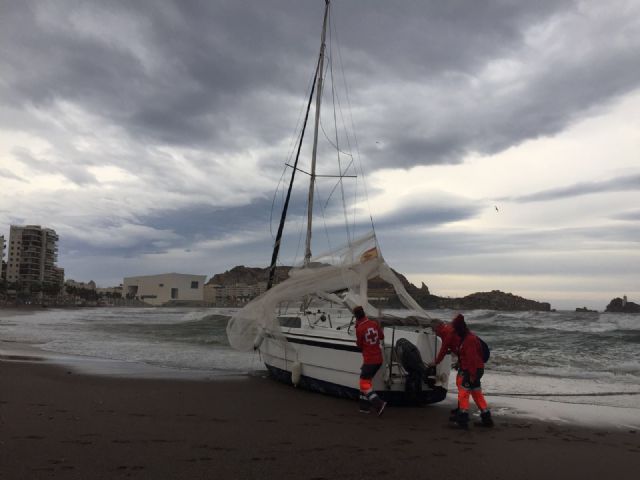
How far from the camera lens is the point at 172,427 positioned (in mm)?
6969

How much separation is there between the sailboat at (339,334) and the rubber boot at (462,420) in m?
1.39

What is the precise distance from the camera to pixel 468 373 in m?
7.91

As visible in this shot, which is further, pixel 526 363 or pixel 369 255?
pixel 526 363

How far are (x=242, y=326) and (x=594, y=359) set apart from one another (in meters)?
14.7

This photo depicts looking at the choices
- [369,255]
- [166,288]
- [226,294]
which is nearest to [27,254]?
[166,288]

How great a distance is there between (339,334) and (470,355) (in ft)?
9.37

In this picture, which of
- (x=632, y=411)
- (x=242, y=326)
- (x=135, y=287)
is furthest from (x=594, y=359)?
(x=135, y=287)

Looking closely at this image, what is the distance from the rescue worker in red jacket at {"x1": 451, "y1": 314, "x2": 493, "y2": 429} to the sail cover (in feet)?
8.95

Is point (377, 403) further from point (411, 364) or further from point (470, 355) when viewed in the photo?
point (470, 355)

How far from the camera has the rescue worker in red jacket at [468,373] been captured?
25.8 ft

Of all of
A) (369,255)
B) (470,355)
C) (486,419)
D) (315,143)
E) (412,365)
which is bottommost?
(486,419)

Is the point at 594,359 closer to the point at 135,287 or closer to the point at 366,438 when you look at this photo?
the point at 366,438

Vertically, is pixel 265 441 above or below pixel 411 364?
below

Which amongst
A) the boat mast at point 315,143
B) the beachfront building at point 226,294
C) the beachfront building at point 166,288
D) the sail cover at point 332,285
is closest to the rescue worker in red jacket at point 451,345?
the sail cover at point 332,285
